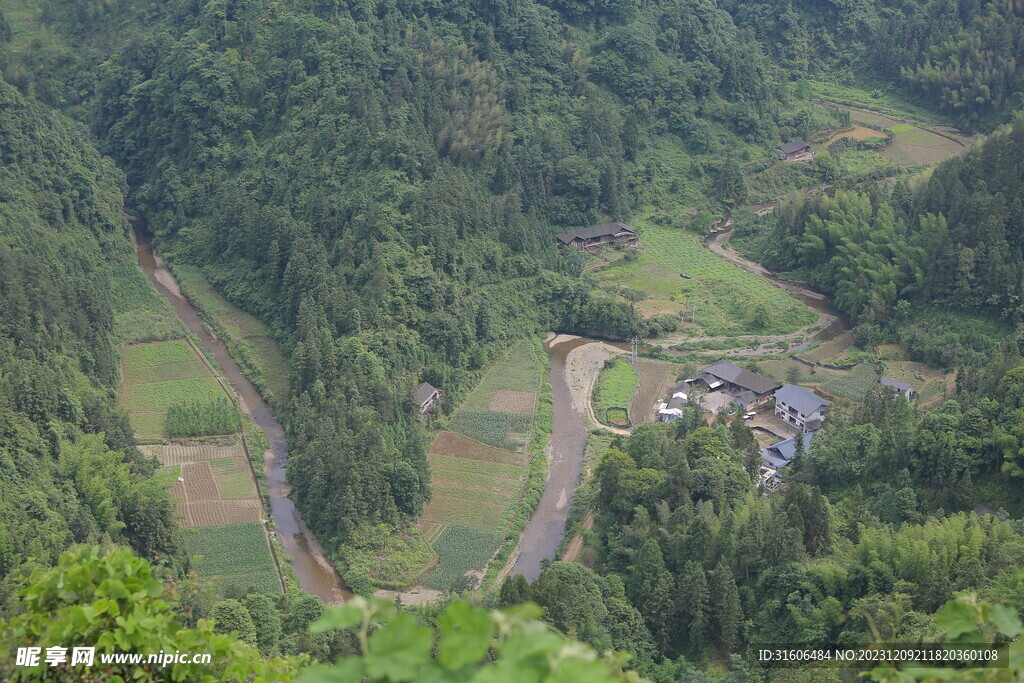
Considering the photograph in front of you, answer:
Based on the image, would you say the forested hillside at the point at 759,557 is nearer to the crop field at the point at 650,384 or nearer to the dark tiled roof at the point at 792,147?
the crop field at the point at 650,384

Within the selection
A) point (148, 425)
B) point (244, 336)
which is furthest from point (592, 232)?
point (148, 425)

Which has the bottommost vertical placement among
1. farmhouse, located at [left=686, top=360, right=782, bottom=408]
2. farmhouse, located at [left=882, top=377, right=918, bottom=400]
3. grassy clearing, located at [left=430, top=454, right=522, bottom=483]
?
grassy clearing, located at [left=430, top=454, right=522, bottom=483]

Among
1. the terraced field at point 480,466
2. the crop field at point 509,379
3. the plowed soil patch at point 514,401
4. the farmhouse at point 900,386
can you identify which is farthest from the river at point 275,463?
the farmhouse at point 900,386

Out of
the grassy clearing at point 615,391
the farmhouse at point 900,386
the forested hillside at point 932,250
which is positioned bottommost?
the grassy clearing at point 615,391

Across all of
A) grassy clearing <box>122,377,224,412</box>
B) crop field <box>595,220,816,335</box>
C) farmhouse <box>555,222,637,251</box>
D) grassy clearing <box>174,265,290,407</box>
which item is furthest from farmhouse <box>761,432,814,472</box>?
grassy clearing <box>122,377,224,412</box>

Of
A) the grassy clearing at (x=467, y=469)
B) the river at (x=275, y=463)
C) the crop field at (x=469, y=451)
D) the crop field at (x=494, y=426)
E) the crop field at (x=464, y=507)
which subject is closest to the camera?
the river at (x=275, y=463)

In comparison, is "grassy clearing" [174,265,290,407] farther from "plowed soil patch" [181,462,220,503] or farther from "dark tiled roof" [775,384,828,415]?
"dark tiled roof" [775,384,828,415]

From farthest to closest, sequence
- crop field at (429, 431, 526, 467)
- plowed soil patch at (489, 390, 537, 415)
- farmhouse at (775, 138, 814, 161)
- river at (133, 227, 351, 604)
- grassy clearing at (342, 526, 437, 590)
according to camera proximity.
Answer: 1. farmhouse at (775, 138, 814, 161)
2. plowed soil patch at (489, 390, 537, 415)
3. crop field at (429, 431, 526, 467)
4. river at (133, 227, 351, 604)
5. grassy clearing at (342, 526, 437, 590)
